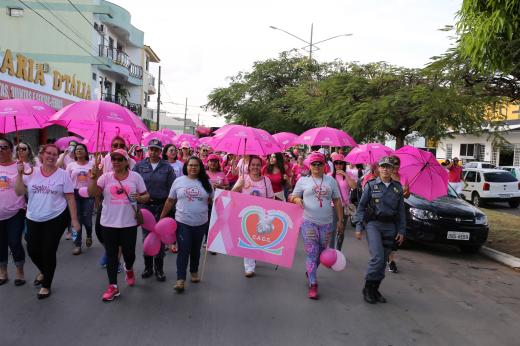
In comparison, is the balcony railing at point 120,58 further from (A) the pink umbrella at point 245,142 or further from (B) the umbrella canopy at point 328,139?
(A) the pink umbrella at point 245,142

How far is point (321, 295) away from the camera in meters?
5.75

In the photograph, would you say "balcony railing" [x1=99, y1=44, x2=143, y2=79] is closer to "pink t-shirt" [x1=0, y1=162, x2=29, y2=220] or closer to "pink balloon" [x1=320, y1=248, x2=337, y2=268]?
"pink t-shirt" [x1=0, y1=162, x2=29, y2=220]

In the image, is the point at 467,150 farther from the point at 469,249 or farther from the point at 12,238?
the point at 12,238

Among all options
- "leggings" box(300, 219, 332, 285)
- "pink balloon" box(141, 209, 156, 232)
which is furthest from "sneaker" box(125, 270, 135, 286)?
"leggings" box(300, 219, 332, 285)

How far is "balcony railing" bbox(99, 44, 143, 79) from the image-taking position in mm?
32844

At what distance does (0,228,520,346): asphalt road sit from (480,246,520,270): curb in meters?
1.18

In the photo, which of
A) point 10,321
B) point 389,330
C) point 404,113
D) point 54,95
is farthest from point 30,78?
point 389,330

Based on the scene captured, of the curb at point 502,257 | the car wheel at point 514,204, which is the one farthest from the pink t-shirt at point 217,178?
the car wheel at point 514,204

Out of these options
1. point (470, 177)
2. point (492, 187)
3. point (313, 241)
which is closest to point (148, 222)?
point (313, 241)

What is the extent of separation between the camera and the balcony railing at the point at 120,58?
3284 centimetres

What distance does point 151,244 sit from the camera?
17.9 ft

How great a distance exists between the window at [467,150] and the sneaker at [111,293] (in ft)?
117

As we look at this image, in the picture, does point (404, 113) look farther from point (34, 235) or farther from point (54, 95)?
point (54, 95)

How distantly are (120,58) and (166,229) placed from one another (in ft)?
111
